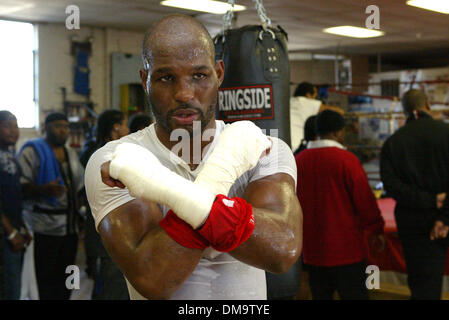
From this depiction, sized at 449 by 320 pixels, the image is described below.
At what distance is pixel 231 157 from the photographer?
101 cm

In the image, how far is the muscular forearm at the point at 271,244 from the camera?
983 mm

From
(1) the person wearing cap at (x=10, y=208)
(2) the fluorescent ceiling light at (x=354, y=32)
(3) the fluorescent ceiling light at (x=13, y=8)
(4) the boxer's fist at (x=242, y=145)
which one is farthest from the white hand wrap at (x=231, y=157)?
(2) the fluorescent ceiling light at (x=354, y=32)

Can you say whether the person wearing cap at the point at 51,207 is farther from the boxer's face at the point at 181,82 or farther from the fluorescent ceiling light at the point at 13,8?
the fluorescent ceiling light at the point at 13,8

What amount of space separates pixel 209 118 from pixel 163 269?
0.35 meters

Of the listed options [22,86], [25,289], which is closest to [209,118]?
[25,289]

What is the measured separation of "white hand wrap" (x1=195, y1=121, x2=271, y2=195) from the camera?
0.99 meters

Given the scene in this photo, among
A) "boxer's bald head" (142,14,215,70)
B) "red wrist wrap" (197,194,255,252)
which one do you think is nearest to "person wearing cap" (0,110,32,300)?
"boxer's bald head" (142,14,215,70)

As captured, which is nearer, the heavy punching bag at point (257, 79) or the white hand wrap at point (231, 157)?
the white hand wrap at point (231, 157)

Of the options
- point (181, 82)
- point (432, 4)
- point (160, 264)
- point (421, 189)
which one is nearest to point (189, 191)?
point (160, 264)

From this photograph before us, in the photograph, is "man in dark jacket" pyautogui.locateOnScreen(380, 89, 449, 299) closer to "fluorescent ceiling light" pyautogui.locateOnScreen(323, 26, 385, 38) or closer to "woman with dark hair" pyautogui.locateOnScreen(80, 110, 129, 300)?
"woman with dark hair" pyautogui.locateOnScreen(80, 110, 129, 300)

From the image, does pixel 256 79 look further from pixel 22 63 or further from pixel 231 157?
pixel 22 63

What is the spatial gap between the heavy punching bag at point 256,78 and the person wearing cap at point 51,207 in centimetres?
156

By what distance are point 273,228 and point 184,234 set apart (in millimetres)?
175
